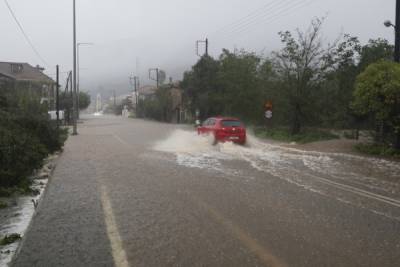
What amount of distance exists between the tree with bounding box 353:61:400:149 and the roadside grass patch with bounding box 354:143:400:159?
0.36m

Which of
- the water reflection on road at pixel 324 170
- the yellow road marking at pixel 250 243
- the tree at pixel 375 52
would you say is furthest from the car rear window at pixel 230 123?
the yellow road marking at pixel 250 243

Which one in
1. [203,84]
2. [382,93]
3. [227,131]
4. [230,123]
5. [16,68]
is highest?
[16,68]

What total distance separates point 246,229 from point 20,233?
10.7 feet

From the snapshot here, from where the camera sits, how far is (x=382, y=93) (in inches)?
720

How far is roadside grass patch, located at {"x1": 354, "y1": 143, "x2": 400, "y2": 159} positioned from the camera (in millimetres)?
18172

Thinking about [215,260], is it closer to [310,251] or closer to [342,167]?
[310,251]

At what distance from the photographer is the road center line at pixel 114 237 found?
573cm

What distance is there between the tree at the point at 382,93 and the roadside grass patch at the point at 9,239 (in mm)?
14453

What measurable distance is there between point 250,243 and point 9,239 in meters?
3.26

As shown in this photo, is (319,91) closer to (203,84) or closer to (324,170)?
(324,170)

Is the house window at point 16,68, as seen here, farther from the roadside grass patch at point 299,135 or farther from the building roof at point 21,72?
the roadside grass patch at point 299,135

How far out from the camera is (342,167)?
591 inches

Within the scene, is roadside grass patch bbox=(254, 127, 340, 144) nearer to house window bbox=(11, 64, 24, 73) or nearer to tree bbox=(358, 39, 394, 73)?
tree bbox=(358, 39, 394, 73)

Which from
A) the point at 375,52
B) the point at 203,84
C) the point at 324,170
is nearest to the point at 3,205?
the point at 324,170
